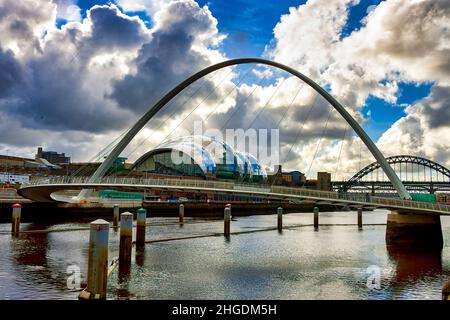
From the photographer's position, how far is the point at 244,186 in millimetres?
38375

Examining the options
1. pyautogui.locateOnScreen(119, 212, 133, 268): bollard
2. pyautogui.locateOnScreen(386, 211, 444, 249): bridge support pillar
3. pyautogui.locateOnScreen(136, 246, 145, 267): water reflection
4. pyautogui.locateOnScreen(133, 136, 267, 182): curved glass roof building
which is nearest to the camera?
pyautogui.locateOnScreen(136, 246, 145, 267): water reflection

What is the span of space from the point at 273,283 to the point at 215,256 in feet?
27.7

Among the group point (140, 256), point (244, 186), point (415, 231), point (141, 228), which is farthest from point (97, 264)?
point (415, 231)

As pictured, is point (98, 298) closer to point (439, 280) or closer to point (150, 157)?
point (439, 280)

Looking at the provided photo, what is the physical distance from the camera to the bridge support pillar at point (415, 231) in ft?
124

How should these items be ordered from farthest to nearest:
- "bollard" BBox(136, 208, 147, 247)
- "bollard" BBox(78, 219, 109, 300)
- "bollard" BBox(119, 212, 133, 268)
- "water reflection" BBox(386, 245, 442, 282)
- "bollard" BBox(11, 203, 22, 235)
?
"bollard" BBox(11, 203, 22, 235)
"bollard" BBox(136, 208, 147, 247)
"bollard" BBox(119, 212, 133, 268)
"water reflection" BBox(386, 245, 442, 282)
"bollard" BBox(78, 219, 109, 300)

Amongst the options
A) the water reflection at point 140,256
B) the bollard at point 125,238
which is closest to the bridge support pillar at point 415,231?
the water reflection at point 140,256

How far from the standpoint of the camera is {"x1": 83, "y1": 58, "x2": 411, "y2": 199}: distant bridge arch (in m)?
46.1

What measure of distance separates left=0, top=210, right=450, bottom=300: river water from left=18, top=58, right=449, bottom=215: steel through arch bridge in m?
3.97

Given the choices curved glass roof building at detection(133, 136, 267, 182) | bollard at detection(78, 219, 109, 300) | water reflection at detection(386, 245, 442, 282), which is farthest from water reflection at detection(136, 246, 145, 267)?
curved glass roof building at detection(133, 136, 267, 182)

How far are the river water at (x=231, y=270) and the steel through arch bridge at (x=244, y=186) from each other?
3.97m

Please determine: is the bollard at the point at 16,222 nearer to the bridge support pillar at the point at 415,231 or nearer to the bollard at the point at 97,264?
the bollard at the point at 97,264

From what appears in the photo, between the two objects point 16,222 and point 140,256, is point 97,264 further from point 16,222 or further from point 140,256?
point 16,222

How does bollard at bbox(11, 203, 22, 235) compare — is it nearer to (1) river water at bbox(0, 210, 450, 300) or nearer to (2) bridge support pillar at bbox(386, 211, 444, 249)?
(1) river water at bbox(0, 210, 450, 300)
